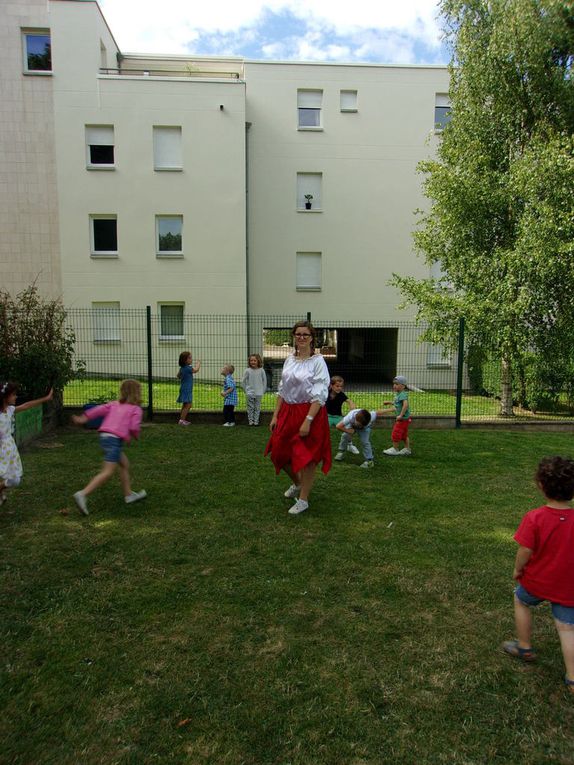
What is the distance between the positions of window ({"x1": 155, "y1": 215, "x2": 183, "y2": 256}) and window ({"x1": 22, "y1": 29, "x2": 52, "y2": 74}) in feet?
20.9

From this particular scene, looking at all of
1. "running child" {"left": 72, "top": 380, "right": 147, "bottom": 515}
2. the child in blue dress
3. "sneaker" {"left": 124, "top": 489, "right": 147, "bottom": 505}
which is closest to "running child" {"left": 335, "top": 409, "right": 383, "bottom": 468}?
"sneaker" {"left": 124, "top": 489, "right": 147, "bottom": 505}

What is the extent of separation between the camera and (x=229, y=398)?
10.4 m

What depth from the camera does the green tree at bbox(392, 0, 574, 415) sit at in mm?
12383

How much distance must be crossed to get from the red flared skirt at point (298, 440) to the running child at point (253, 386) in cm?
518

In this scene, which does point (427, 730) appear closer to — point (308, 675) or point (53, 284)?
point (308, 675)

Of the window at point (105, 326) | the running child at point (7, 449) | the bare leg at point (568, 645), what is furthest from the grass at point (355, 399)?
the bare leg at point (568, 645)

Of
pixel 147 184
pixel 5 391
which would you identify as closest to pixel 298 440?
pixel 5 391

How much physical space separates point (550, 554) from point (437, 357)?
10682 mm

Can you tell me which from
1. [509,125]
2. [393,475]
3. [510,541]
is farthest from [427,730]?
[509,125]

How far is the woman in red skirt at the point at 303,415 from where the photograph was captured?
500 cm

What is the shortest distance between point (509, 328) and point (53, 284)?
1588 centimetres

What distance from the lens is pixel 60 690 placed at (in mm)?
2590

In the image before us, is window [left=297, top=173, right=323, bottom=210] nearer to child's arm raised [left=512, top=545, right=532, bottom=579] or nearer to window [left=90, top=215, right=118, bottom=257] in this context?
window [left=90, top=215, right=118, bottom=257]

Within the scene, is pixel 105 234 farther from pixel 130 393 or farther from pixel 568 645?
pixel 568 645
